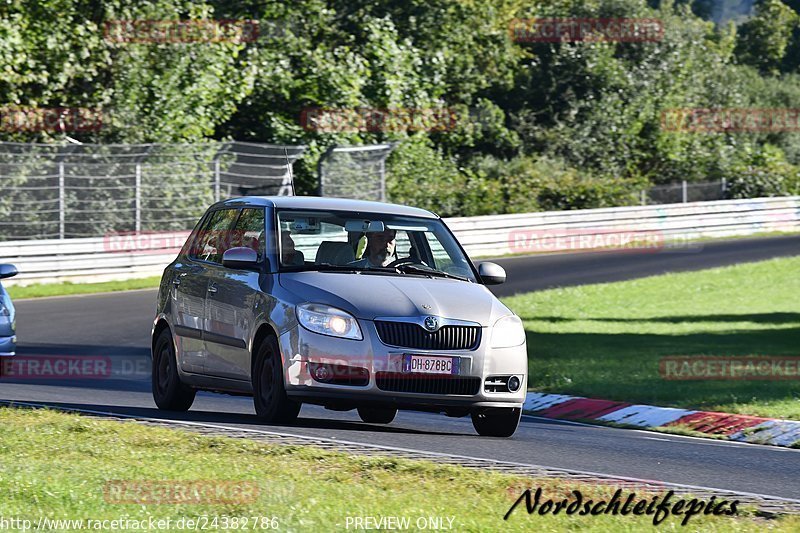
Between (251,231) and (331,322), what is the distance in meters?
1.65

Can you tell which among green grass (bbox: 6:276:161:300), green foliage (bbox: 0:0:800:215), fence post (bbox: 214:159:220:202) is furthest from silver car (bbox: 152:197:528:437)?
green foliage (bbox: 0:0:800:215)

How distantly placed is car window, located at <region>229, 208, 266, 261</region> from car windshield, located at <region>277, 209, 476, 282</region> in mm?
180

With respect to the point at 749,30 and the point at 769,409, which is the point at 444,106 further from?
the point at 749,30

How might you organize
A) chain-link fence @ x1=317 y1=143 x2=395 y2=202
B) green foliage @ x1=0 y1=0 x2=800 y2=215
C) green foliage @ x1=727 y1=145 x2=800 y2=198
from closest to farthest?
chain-link fence @ x1=317 y1=143 x2=395 y2=202 → green foliage @ x1=0 y1=0 x2=800 y2=215 → green foliage @ x1=727 y1=145 x2=800 y2=198

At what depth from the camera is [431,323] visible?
32.3 ft

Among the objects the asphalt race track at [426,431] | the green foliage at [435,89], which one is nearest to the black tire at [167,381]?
the asphalt race track at [426,431]

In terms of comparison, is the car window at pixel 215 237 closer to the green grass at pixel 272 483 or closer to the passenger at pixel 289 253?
the passenger at pixel 289 253

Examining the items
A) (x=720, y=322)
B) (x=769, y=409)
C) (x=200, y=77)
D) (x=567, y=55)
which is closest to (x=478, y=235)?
(x=200, y=77)

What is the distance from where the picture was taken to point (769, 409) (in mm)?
13578

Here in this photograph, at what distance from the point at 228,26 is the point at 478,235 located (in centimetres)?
929

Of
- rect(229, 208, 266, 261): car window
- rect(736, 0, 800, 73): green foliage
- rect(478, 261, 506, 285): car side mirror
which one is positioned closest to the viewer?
rect(229, 208, 266, 261): car window

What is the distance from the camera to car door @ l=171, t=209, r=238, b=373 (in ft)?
37.3

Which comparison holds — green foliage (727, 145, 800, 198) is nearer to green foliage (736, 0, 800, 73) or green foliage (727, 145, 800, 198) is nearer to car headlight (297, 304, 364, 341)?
green foliage (736, 0, 800, 73)

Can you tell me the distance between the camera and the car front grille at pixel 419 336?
9805mm
